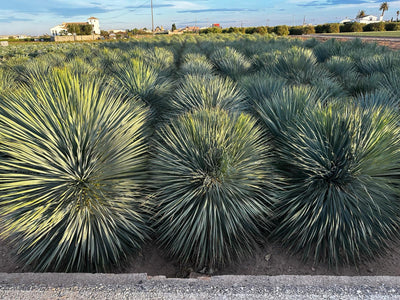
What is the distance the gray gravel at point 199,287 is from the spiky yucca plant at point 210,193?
658 millimetres

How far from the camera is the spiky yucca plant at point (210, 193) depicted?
308 cm

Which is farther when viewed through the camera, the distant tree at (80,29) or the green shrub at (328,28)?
the distant tree at (80,29)

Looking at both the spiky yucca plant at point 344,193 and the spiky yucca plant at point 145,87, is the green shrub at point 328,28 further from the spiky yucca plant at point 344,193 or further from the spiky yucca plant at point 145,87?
the spiky yucca plant at point 344,193

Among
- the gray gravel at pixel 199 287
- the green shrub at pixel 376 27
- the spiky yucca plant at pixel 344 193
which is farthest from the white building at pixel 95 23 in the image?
the gray gravel at pixel 199 287

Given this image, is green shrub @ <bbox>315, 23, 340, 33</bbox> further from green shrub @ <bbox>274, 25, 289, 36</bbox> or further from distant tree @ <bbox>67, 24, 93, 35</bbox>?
distant tree @ <bbox>67, 24, 93, 35</bbox>

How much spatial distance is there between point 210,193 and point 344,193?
60.0 inches

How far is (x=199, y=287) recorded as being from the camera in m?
2.35

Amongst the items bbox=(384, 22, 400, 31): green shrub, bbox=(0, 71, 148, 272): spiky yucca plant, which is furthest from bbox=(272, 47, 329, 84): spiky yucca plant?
bbox=(384, 22, 400, 31): green shrub

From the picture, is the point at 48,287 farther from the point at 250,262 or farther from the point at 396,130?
the point at 396,130

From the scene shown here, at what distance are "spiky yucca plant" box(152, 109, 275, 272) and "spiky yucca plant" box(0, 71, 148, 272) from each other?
0.36 m

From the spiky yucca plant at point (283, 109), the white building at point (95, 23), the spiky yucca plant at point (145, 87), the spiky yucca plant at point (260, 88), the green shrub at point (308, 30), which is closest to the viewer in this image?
the spiky yucca plant at point (283, 109)

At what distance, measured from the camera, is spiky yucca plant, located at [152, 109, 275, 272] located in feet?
10.1

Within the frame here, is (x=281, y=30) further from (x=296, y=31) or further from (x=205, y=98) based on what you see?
(x=205, y=98)

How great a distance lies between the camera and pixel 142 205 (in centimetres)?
320
